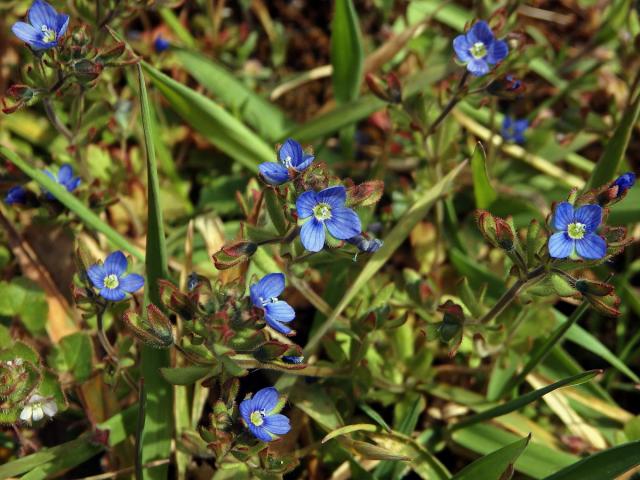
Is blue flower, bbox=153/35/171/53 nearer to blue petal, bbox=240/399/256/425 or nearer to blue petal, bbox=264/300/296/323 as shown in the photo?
blue petal, bbox=264/300/296/323

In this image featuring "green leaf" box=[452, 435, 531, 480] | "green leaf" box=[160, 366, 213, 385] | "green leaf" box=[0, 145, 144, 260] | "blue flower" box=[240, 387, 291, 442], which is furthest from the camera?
"green leaf" box=[0, 145, 144, 260]

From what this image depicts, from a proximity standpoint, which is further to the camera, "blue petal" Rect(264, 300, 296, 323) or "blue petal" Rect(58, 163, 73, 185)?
"blue petal" Rect(58, 163, 73, 185)

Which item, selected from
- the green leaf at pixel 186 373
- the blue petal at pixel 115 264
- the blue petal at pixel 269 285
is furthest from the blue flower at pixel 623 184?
the blue petal at pixel 115 264

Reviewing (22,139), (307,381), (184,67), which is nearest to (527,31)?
(184,67)

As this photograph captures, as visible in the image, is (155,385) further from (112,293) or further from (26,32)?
(26,32)

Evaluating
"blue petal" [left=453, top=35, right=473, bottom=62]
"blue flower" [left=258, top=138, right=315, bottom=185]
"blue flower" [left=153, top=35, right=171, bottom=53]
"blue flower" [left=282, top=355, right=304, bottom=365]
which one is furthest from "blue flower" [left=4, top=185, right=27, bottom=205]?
"blue petal" [left=453, top=35, right=473, bottom=62]
